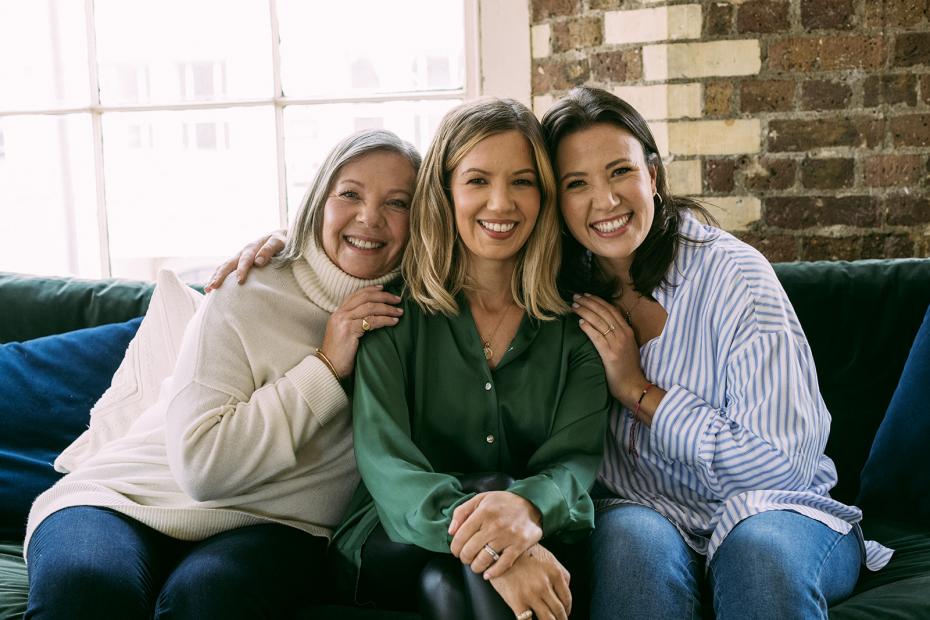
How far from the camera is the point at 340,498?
5.90 feet

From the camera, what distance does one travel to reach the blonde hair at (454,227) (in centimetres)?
174

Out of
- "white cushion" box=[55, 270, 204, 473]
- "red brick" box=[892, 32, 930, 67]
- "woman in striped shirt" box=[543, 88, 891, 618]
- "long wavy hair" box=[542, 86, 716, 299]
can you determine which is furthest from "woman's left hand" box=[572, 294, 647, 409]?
"red brick" box=[892, 32, 930, 67]

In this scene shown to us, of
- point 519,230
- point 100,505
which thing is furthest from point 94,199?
point 519,230

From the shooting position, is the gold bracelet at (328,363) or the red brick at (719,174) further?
the red brick at (719,174)

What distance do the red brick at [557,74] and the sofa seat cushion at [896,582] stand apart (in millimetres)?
1417

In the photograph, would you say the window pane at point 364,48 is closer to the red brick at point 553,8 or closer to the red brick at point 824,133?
the red brick at point 553,8

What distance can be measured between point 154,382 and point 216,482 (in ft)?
1.62

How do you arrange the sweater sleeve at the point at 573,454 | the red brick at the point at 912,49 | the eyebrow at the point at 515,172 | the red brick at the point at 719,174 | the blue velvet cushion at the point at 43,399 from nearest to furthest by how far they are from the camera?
1. the sweater sleeve at the point at 573,454
2. the eyebrow at the point at 515,172
3. the blue velvet cushion at the point at 43,399
4. the red brick at the point at 912,49
5. the red brick at the point at 719,174

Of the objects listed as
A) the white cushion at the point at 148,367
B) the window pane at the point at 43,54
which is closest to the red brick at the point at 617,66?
the white cushion at the point at 148,367

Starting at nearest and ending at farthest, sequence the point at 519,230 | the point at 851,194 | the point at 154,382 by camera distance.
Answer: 1. the point at 519,230
2. the point at 154,382
3. the point at 851,194

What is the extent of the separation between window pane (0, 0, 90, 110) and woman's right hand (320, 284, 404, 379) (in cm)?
180

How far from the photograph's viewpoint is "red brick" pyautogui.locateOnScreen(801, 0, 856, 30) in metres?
2.42

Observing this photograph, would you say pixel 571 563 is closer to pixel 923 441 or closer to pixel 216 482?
pixel 216 482

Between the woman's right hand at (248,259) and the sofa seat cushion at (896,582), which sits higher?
the woman's right hand at (248,259)
